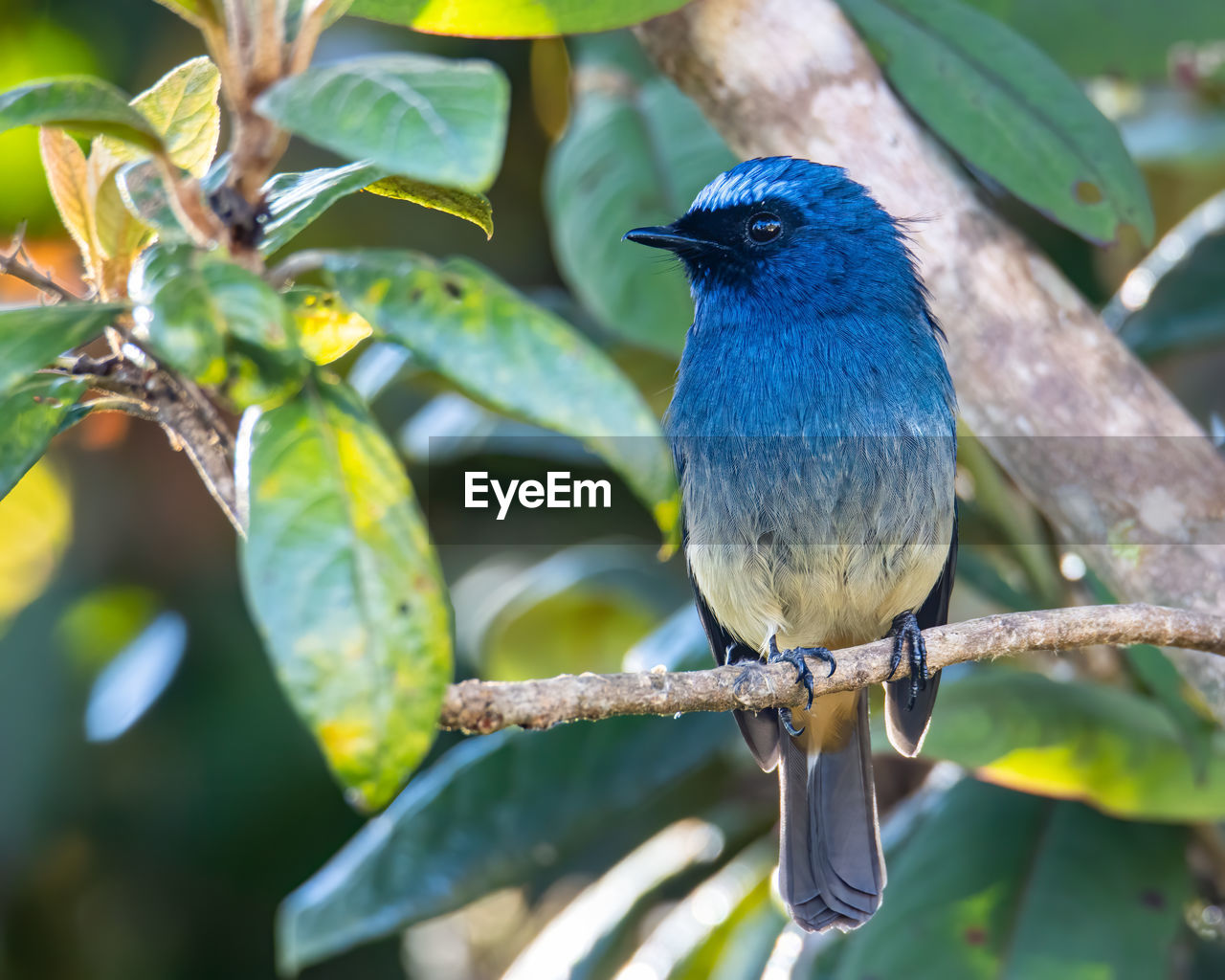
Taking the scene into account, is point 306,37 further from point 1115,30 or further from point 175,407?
point 1115,30

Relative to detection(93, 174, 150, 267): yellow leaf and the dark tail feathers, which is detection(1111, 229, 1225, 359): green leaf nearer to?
the dark tail feathers

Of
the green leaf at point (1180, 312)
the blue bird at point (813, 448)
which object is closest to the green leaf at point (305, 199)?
the blue bird at point (813, 448)

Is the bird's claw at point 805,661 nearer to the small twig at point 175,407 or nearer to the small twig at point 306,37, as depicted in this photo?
the small twig at point 175,407

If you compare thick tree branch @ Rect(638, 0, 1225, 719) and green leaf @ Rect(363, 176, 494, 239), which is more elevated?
green leaf @ Rect(363, 176, 494, 239)

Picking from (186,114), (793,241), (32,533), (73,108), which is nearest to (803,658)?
(793,241)

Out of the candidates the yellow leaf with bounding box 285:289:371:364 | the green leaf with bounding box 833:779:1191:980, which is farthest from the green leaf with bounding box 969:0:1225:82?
the yellow leaf with bounding box 285:289:371:364

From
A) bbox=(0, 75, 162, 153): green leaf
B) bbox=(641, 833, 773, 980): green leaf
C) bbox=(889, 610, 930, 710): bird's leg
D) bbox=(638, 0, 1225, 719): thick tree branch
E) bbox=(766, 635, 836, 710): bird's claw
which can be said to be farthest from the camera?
bbox=(641, 833, 773, 980): green leaf

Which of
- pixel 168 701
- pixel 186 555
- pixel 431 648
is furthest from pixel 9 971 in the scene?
pixel 431 648
